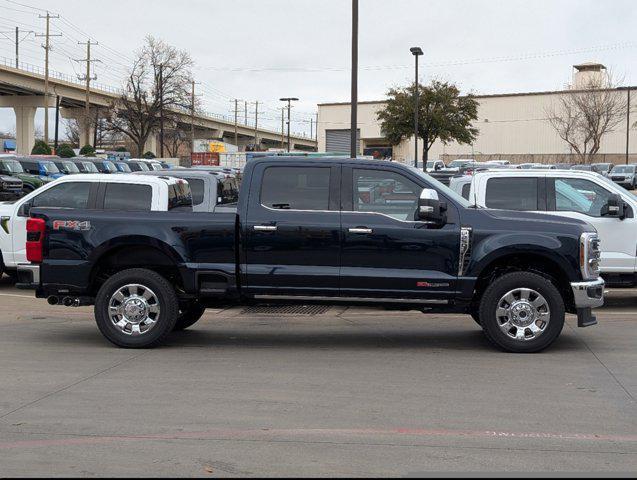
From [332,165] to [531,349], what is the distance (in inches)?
117

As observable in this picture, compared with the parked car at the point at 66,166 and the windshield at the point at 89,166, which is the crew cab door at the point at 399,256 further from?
the windshield at the point at 89,166

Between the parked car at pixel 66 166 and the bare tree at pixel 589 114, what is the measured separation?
3757 centimetres

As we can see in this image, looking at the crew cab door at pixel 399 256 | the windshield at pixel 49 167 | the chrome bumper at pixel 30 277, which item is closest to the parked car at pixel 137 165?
the windshield at pixel 49 167

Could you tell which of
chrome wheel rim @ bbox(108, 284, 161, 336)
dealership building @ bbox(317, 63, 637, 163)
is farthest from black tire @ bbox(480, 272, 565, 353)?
dealership building @ bbox(317, 63, 637, 163)

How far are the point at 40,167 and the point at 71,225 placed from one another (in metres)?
34.7

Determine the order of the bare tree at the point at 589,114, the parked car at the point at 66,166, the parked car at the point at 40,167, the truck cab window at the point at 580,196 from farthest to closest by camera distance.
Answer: the bare tree at the point at 589,114
the parked car at the point at 66,166
the parked car at the point at 40,167
the truck cab window at the point at 580,196

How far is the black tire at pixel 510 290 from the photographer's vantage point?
29.7 feet

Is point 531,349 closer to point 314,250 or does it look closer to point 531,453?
point 314,250

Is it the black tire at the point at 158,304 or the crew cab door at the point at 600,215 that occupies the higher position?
the crew cab door at the point at 600,215

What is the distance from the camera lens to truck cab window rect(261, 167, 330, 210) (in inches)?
368

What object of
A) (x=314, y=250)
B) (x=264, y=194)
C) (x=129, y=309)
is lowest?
(x=129, y=309)

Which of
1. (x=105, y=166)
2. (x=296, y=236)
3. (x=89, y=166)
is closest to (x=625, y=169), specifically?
(x=105, y=166)

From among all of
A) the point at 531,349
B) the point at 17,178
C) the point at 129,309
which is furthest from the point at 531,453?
the point at 17,178

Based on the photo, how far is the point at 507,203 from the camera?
40.4ft
